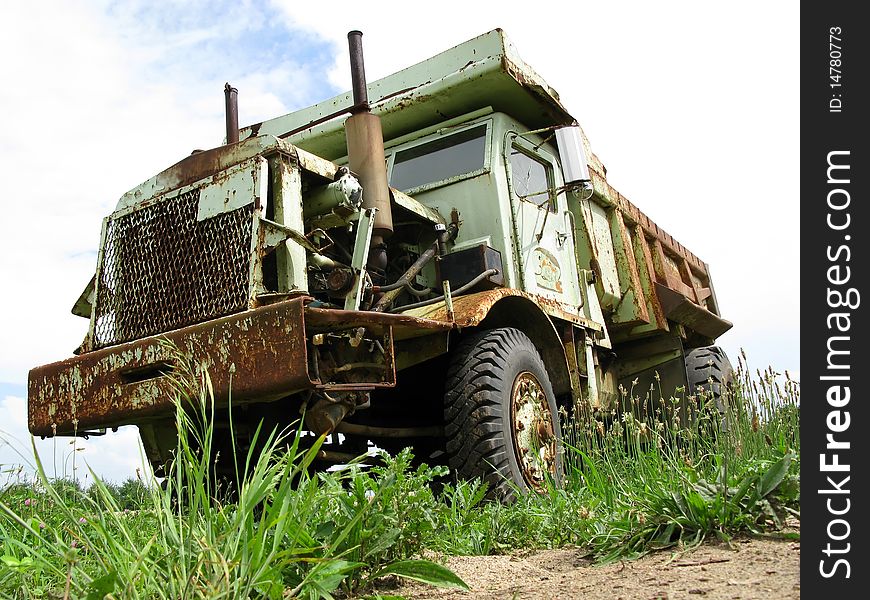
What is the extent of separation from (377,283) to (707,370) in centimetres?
425

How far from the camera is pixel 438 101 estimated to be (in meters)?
5.45

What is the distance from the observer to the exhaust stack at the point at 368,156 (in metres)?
4.25

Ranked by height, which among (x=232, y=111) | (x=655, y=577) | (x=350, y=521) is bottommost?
(x=655, y=577)

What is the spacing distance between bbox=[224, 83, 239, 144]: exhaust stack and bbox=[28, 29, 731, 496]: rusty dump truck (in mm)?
14

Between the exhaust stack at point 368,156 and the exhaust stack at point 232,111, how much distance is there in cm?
83

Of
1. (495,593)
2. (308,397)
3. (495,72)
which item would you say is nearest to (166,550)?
(495,593)

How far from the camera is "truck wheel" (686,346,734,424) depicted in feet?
24.1

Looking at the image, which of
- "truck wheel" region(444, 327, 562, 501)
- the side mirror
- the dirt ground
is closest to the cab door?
the side mirror

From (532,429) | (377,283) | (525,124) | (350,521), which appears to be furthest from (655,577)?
(525,124)

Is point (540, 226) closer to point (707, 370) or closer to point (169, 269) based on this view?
point (169, 269)

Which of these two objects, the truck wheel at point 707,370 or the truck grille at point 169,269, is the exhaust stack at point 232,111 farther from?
the truck wheel at point 707,370

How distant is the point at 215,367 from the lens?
328 cm

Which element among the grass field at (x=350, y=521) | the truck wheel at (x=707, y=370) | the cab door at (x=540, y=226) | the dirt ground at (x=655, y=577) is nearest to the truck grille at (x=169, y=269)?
the grass field at (x=350, y=521)
